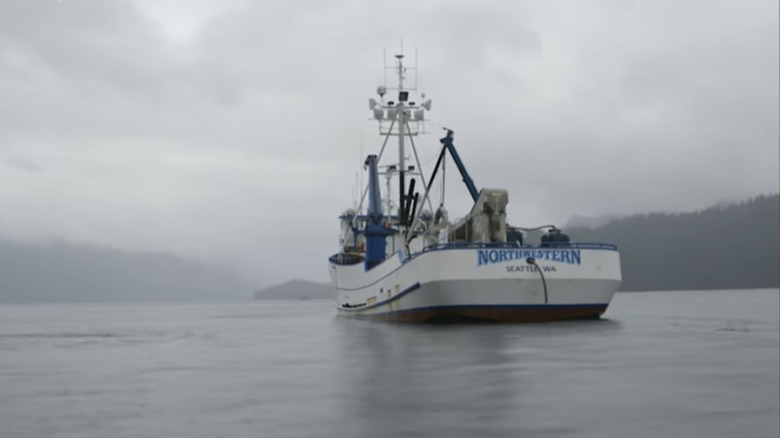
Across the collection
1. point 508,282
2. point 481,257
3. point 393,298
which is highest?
point 481,257

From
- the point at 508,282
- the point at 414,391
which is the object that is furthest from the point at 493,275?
the point at 414,391

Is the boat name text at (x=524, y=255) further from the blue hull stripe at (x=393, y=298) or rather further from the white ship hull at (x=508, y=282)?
the blue hull stripe at (x=393, y=298)

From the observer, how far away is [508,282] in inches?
1447

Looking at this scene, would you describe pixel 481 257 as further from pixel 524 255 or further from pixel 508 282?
pixel 524 255

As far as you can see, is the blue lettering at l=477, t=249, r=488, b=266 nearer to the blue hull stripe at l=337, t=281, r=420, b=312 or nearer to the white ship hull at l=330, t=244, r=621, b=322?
the white ship hull at l=330, t=244, r=621, b=322

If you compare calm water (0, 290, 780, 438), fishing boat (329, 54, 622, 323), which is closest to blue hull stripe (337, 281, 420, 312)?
fishing boat (329, 54, 622, 323)

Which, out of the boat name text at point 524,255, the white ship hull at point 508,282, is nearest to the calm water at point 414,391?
the white ship hull at point 508,282

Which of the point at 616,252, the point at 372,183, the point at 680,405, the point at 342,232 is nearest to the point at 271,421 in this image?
the point at 680,405

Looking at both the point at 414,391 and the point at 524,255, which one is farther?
the point at 524,255

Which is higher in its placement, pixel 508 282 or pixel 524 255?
pixel 524 255

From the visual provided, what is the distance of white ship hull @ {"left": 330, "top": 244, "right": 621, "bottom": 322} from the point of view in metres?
36.3

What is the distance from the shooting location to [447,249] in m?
36.2

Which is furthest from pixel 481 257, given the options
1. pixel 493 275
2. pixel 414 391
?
pixel 414 391

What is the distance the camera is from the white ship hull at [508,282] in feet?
119
